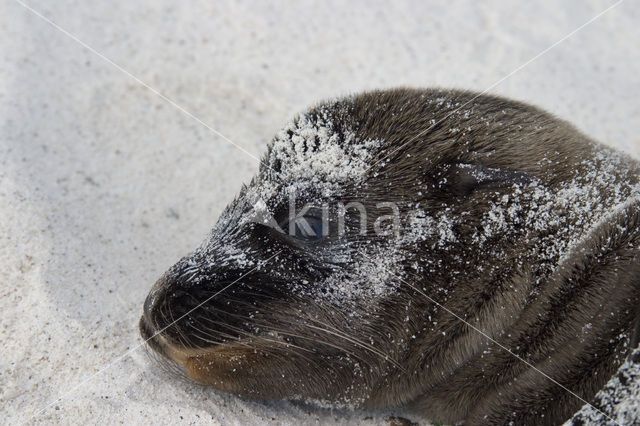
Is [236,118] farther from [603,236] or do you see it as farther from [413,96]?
[603,236]

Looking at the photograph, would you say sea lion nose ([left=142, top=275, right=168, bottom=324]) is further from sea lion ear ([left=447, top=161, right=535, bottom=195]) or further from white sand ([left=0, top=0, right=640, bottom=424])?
sea lion ear ([left=447, top=161, right=535, bottom=195])

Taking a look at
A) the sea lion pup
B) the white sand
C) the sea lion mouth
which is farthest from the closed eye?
the white sand

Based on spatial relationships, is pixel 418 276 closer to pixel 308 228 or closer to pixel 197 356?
pixel 308 228

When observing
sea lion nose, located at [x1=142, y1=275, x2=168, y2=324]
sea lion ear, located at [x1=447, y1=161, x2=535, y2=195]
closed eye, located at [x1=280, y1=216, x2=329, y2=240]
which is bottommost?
sea lion nose, located at [x1=142, y1=275, x2=168, y2=324]

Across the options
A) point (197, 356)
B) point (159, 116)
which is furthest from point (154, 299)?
point (159, 116)

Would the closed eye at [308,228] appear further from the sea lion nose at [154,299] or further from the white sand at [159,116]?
the white sand at [159,116]

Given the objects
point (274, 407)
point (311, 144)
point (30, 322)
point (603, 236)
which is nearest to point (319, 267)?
point (311, 144)
